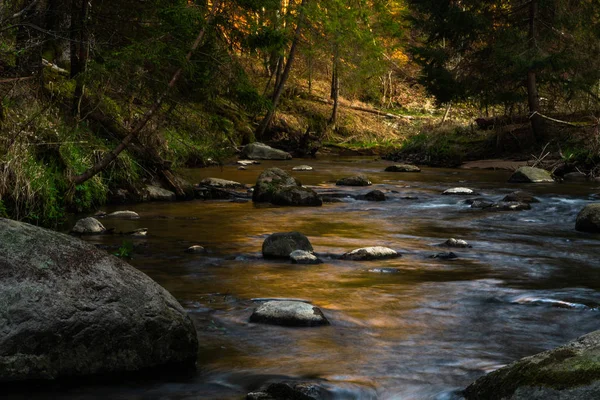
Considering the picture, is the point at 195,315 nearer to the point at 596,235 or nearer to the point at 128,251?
the point at 128,251

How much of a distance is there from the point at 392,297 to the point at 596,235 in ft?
17.7

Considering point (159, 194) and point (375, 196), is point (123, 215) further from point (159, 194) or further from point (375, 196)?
point (375, 196)

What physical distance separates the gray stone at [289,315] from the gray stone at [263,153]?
20.5 metres

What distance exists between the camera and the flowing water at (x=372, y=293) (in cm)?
481

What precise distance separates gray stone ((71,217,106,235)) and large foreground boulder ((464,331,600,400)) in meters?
7.09

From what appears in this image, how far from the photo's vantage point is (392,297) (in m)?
6.90

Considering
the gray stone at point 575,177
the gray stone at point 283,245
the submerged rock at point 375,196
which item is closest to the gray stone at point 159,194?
the submerged rock at point 375,196

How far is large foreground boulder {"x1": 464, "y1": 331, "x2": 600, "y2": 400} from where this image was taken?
11.3 feet

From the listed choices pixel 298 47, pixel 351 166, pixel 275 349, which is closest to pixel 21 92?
pixel 275 349

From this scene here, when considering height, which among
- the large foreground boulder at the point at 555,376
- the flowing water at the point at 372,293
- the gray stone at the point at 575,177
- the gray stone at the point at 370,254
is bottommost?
the flowing water at the point at 372,293

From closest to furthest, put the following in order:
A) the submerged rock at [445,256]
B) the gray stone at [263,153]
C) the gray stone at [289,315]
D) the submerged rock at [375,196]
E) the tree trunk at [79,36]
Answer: the gray stone at [289,315], the submerged rock at [445,256], the tree trunk at [79,36], the submerged rock at [375,196], the gray stone at [263,153]

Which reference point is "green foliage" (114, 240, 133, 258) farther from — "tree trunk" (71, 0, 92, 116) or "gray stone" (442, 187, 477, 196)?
"gray stone" (442, 187, 477, 196)

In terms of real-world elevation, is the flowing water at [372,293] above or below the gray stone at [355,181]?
below

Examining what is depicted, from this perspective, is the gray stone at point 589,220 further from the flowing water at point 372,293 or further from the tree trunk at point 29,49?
the tree trunk at point 29,49
